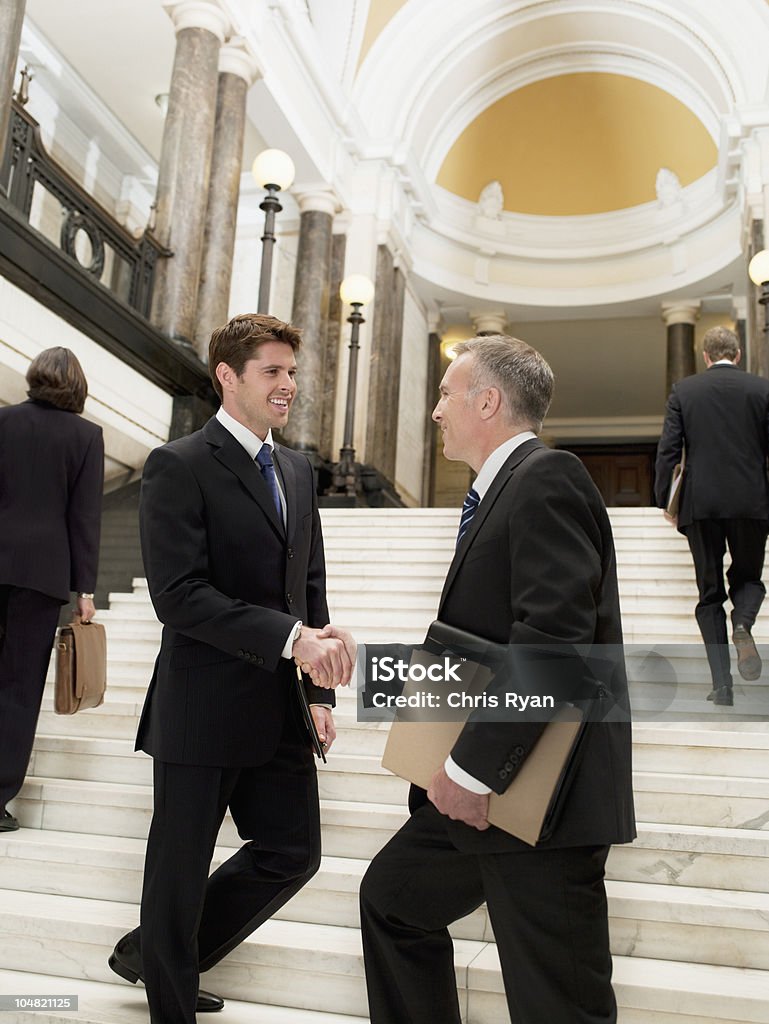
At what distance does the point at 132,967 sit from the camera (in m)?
2.61

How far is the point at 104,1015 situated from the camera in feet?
8.98

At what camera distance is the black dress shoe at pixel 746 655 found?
5.04 metres

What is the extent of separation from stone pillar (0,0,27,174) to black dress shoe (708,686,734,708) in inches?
201

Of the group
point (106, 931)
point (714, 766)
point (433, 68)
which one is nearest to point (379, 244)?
point (433, 68)

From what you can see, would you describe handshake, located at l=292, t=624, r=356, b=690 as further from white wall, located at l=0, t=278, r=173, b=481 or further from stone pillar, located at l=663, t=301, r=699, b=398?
stone pillar, located at l=663, t=301, r=699, b=398

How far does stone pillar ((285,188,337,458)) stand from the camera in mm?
12344

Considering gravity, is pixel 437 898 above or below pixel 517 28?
below

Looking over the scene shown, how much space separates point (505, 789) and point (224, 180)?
9294 mm

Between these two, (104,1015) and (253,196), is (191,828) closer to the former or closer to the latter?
(104,1015)

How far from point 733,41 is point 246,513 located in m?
13.9

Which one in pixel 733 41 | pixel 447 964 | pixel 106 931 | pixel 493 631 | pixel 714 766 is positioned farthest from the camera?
pixel 733 41

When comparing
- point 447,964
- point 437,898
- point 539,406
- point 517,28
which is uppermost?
point 517,28

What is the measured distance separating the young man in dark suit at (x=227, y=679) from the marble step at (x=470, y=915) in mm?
746

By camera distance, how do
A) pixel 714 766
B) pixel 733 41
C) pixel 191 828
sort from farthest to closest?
pixel 733 41 → pixel 714 766 → pixel 191 828
